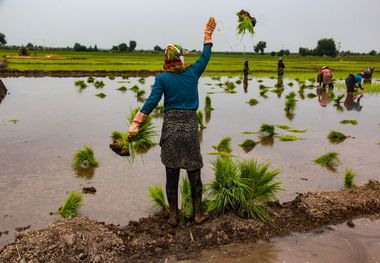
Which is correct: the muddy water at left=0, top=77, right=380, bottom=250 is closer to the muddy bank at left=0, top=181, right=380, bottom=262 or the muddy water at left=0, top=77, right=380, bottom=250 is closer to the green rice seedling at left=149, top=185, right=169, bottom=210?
the green rice seedling at left=149, top=185, right=169, bottom=210

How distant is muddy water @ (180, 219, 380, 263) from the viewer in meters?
3.58

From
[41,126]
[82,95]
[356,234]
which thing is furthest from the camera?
[82,95]

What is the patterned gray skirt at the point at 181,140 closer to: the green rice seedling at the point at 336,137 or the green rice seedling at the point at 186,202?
the green rice seedling at the point at 186,202

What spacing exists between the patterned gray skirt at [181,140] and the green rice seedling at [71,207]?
1.28 m

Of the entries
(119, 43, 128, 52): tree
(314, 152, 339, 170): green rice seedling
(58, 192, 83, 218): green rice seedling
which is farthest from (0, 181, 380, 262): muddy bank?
(119, 43, 128, 52): tree

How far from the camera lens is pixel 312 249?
3.75m

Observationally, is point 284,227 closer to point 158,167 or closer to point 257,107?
point 158,167

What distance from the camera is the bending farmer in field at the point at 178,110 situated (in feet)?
12.7

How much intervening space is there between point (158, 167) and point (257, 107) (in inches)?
300

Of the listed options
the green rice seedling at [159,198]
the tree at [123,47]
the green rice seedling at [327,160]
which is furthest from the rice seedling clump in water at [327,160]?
the tree at [123,47]

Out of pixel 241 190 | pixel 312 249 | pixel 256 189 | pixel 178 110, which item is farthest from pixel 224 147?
pixel 312 249

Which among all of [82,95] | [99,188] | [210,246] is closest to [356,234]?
[210,246]

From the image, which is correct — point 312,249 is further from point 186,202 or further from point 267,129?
point 267,129

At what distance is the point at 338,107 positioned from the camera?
44.3 ft
